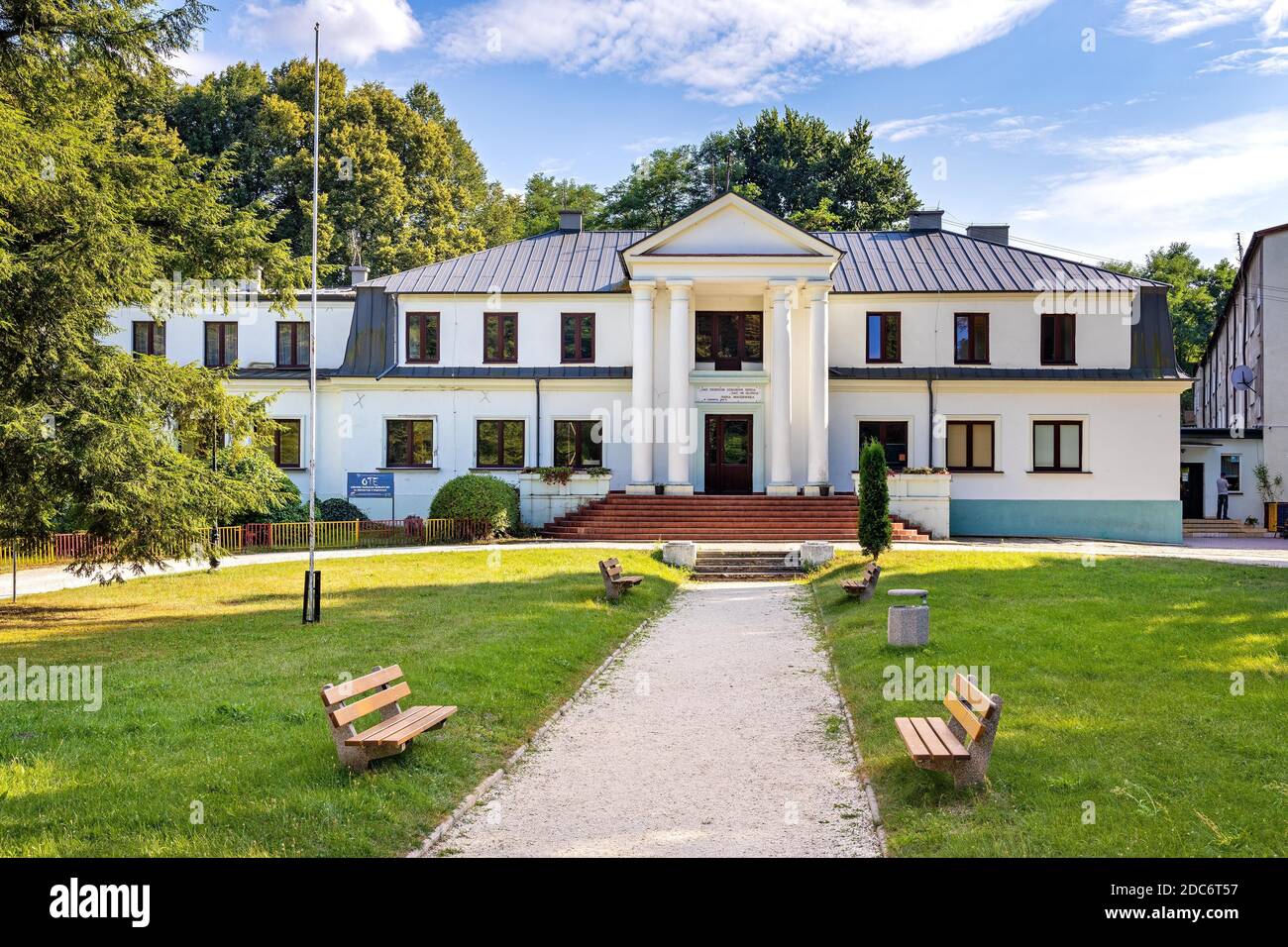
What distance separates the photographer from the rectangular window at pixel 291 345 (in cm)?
3438

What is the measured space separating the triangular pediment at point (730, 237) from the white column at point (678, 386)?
1.23 meters

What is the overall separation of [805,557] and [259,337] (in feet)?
72.2

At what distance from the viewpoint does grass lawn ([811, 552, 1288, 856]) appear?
588 cm

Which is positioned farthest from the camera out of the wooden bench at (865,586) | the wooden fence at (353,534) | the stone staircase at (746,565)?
the wooden fence at (353,534)

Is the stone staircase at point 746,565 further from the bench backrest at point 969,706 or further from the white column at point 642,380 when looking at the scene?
the bench backrest at point 969,706

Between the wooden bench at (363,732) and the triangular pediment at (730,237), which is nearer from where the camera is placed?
the wooden bench at (363,732)

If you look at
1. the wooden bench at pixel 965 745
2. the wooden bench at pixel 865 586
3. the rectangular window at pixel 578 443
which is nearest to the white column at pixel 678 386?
the rectangular window at pixel 578 443

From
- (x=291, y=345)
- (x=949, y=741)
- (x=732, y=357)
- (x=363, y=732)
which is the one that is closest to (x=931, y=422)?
(x=732, y=357)

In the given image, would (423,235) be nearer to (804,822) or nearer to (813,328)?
(813,328)

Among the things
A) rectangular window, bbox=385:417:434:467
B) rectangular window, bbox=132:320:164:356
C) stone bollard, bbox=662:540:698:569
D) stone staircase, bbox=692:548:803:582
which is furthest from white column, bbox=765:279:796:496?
rectangular window, bbox=132:320:164:356

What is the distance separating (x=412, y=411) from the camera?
3312 cm

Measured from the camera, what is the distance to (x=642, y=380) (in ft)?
103

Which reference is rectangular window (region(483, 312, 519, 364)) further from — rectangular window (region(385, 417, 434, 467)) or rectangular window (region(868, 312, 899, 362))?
rectangular window (region(868, 312, 899, 362))
